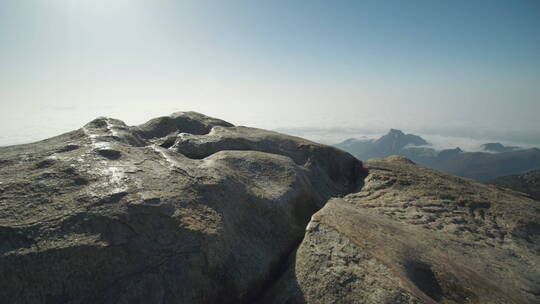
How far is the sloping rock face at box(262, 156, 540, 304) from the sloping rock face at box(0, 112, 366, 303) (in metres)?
1.66

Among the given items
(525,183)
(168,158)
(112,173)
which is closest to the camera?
(112,173)

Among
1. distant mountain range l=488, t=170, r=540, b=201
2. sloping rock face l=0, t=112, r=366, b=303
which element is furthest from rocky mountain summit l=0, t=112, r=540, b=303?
distant mountain range l=488, t=170, r=540, b=201

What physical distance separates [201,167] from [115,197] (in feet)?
12.3

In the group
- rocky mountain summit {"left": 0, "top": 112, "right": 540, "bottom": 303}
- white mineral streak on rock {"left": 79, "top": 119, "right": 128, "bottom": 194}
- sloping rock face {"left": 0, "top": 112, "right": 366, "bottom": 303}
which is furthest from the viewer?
white mineral streak on rock {"left": 79, "top": 119, "right": 128, "bottom": 194}

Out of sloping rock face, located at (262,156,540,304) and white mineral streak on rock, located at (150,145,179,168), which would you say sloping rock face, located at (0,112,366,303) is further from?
sloping rock face, located at (262,156,540,304)

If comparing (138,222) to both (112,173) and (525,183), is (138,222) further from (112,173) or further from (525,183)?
(525,183)

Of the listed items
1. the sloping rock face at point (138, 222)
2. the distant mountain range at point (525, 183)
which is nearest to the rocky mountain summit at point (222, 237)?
the sloping rock face at point (138, 222)

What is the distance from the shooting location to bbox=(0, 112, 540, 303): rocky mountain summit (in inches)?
250

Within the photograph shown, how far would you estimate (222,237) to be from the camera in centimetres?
809

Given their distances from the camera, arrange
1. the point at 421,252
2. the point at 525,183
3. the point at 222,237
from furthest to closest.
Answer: the point at 525,183, the point at 421,252, the point at 222,237

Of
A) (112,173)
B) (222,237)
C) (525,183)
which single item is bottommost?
(525,183)

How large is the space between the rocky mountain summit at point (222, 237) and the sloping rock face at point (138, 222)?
0.03 meters

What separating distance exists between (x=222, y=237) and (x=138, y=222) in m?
2.41

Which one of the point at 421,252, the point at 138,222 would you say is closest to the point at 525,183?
the point at 421,252
